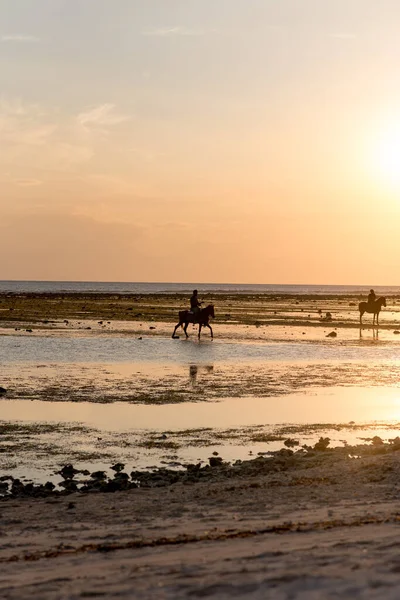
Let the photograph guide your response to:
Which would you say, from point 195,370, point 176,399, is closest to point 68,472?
point 176,399

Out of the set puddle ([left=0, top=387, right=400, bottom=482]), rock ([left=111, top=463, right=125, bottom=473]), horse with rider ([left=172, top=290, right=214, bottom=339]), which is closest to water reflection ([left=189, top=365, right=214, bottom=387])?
puddle ([left=0, top=387, right=400, bottom=482])

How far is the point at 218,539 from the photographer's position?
779 cm

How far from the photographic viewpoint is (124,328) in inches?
1658

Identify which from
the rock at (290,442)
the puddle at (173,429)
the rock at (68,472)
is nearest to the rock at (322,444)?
the rock at (290,442)

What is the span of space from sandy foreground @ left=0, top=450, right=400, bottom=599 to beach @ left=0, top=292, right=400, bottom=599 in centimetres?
2

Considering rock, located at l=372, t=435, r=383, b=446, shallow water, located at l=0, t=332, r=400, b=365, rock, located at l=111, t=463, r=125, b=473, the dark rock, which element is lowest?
the dark rock

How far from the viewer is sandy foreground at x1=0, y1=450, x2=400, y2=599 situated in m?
6.49

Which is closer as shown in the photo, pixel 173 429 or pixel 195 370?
pixel 173 429

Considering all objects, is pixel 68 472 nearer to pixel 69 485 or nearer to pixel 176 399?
pixel 69 485

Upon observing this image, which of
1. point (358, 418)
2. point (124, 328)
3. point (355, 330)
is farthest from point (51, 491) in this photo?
point (355, 330)

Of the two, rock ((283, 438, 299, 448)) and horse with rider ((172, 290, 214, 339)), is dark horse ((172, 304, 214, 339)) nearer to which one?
horse with rider ((172, 290, 214, 339))

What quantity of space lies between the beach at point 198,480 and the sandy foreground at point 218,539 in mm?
22

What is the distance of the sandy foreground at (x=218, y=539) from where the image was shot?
649 centimetres

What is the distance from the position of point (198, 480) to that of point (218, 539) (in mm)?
2949
